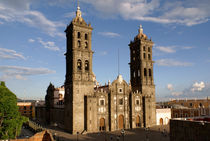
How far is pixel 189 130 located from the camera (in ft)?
89.8

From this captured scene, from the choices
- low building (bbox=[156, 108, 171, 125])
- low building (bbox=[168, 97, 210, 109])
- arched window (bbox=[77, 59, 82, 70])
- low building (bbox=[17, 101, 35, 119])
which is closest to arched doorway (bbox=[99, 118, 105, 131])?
arched window (bbox=[77, 59, 82, 70])

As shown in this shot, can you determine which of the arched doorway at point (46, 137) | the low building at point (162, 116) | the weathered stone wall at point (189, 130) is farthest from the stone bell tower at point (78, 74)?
the low building at point (162, 116)

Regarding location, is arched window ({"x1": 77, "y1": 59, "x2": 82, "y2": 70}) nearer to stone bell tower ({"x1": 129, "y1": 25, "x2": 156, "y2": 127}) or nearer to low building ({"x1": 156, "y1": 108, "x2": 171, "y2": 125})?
stone bell tower ({"x1": 129, "y1": 25, "x2": 156, "y2": 127})

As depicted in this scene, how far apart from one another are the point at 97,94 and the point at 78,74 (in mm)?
7235

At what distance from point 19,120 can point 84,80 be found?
63.3 feet

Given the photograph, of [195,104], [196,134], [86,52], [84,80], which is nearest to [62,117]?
[84,80]

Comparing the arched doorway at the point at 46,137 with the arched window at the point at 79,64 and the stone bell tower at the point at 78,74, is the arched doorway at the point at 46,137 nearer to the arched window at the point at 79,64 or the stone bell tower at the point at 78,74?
the stone bell tower at the point at 78,74

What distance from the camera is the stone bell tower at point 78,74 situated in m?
45.9

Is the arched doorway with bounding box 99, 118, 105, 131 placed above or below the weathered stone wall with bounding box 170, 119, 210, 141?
below

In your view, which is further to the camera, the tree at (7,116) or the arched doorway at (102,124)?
the arched doorway at (102,124)

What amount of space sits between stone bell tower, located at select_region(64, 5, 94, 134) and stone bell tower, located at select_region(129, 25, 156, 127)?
16988mm

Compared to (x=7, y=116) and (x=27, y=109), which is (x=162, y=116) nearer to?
(x=7, y=116)

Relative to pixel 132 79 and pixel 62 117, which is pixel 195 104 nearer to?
pixel 132 79

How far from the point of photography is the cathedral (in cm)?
4656
